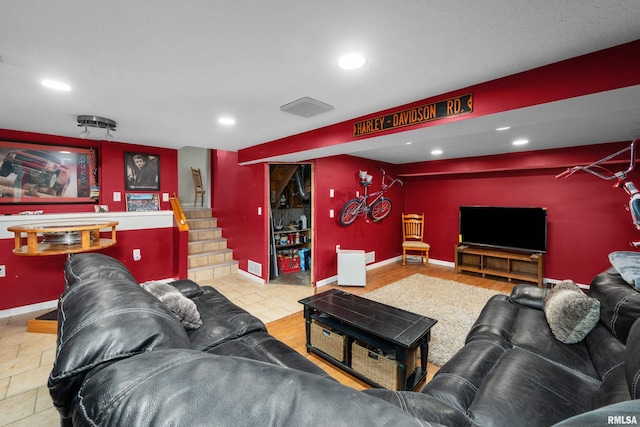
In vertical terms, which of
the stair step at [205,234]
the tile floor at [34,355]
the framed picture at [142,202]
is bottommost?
the tile floor at [34,355]

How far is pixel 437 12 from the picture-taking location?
1181mm

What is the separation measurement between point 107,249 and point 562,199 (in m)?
7.17

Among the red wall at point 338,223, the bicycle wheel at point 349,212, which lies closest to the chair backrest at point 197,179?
the red wall at point 338,223

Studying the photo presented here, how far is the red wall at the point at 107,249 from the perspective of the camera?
10.6 feet

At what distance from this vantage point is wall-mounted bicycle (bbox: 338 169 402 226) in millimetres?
4805

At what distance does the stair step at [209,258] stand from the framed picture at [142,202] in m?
1.04

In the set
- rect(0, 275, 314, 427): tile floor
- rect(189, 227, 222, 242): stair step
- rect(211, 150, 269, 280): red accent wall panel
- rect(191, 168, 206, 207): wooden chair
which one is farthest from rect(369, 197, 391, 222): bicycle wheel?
rect(191, 168, 206, 207): wooden chair

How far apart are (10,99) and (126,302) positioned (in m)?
2.59

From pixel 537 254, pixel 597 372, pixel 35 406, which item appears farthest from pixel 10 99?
pixel 537 254

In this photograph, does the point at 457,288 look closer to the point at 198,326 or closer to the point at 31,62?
the point at 198,326

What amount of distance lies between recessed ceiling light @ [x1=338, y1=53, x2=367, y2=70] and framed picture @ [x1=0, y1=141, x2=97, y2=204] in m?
4.05

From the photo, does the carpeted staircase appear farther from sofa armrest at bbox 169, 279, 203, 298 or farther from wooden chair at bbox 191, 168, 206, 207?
sofa armrest at bbox 169, 279, 203, 298

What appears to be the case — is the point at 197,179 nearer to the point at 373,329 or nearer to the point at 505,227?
the point at 373,329

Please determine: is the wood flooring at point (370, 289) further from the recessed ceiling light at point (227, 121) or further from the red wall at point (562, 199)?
the recessed ceiling light at point (227, 121)
